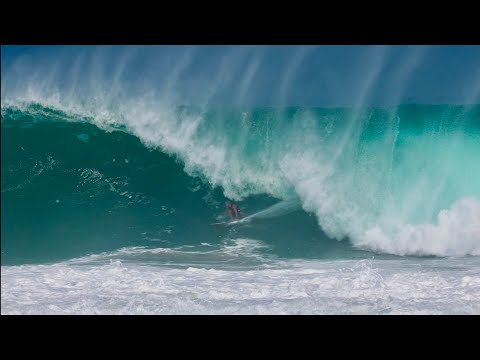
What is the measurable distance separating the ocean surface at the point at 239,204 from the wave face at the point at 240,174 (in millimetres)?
29

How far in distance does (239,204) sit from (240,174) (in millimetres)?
736

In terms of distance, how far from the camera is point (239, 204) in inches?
395

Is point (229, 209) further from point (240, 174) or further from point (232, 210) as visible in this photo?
point (240, 174)

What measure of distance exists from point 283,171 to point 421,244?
3143mm

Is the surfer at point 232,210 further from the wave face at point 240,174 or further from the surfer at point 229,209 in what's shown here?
the wave face at point 240,174

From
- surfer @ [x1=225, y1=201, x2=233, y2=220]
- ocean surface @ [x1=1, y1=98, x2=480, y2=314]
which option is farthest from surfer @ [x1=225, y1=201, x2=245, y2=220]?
ocean surface @ [x1=1, y1=98, x2=480, y2=314]

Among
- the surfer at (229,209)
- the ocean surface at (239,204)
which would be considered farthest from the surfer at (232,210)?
the ocean surface at (239,204)

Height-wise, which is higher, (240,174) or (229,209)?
(240,174)

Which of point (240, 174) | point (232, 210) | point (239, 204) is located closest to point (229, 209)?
point (232, 210)

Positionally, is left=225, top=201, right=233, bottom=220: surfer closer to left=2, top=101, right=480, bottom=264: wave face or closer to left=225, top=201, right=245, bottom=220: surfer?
left=225, top=201, right=245, bottom=220: surfer

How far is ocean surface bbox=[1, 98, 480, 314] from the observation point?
639 centimetres

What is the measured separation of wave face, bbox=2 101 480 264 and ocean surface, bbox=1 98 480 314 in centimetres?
3

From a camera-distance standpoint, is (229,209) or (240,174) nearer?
(229,209)

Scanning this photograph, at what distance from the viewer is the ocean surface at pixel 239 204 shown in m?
6.39
